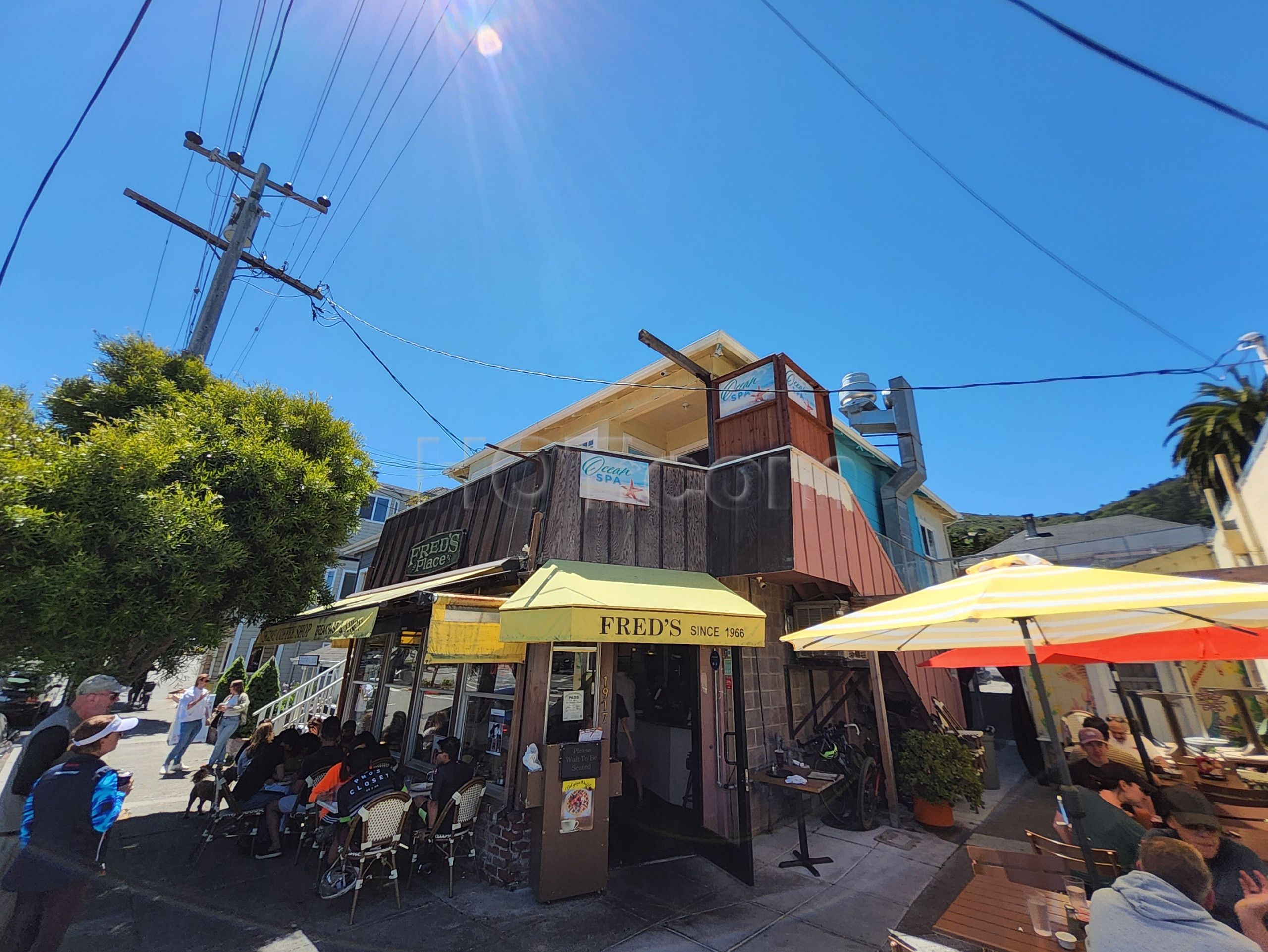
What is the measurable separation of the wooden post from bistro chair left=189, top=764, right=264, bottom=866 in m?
8.41

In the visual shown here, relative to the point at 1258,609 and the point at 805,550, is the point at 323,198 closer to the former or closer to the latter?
the point at 805,550

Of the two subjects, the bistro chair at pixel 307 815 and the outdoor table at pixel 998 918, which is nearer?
the outdoor table at pixel 998 918

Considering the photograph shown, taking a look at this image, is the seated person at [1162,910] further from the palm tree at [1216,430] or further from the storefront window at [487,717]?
the palm tree at [1216,430]

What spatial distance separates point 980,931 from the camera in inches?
130

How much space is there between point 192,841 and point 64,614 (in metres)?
3.53

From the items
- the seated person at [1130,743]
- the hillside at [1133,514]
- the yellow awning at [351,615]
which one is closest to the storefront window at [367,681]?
the yellow awning at [351,615]

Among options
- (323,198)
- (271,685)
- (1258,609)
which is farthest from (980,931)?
(271,685)

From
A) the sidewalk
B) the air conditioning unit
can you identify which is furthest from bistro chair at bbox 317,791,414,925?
the air conditioning unit

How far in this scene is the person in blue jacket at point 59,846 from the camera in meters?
3.39

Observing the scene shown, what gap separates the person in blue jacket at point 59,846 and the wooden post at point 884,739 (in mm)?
8565

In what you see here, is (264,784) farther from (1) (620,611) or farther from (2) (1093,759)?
(2) (1093,759)

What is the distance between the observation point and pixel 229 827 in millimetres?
6832

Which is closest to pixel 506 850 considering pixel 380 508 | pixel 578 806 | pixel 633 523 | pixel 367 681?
pixel 578 806

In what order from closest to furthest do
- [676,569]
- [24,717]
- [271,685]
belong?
1. [676,569]
2. [24,717]
3. [271,685]
